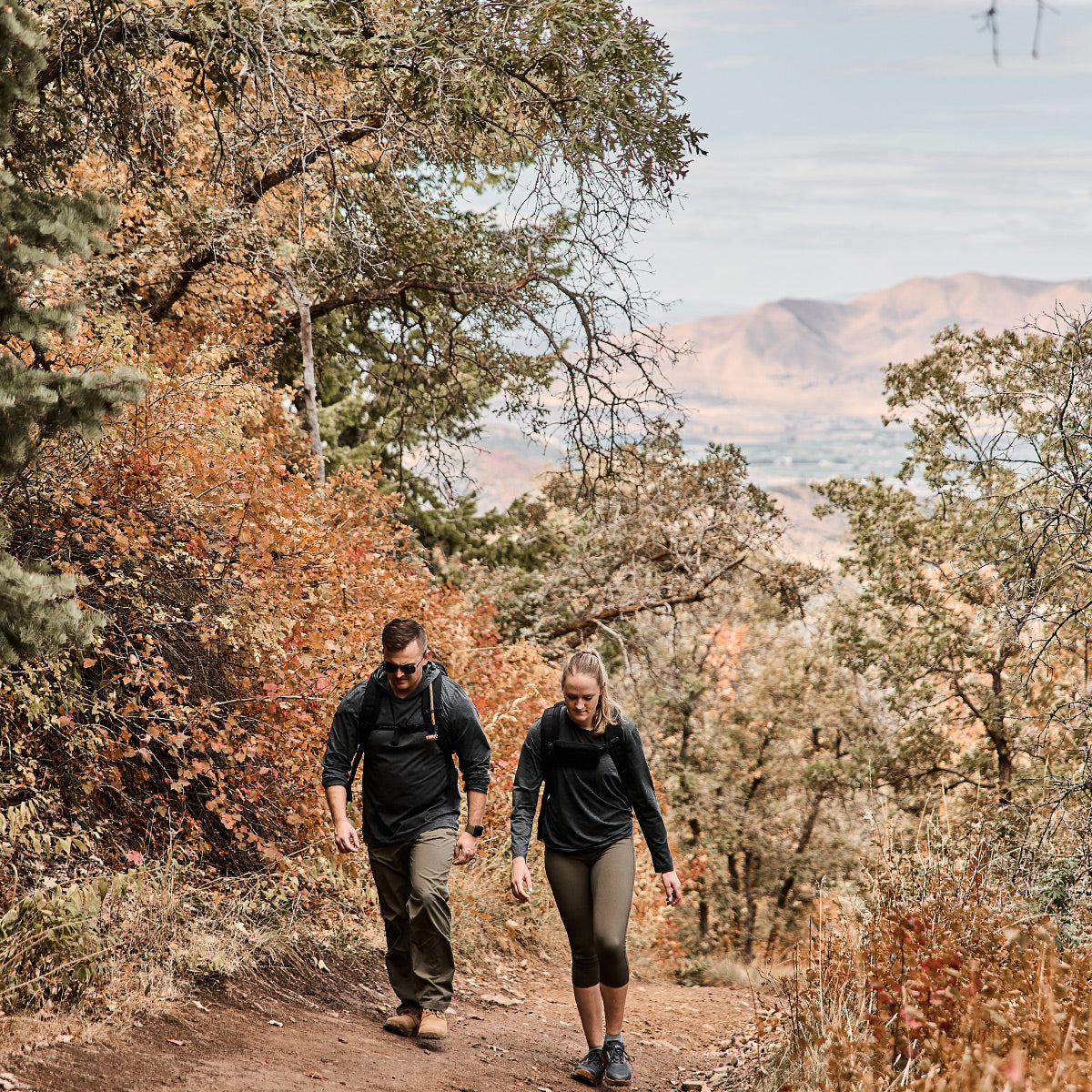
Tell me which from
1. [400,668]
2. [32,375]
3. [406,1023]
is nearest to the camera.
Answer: [32,375]

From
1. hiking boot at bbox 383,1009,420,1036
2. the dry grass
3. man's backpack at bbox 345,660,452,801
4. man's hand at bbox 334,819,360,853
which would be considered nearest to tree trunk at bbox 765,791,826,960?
the dry grass

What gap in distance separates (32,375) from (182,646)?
3.21 metres

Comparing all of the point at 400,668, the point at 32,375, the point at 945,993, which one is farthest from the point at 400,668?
the point at 945,993

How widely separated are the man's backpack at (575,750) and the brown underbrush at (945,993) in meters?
1.43

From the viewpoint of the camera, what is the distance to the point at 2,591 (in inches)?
151

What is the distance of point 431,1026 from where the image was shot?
548 centimetres

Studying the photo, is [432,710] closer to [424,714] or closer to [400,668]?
[424,714]

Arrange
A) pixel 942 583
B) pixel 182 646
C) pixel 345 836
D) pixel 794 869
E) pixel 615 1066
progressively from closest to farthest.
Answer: pixel 345 836 → pixel 615 1066 → pixel 182 646 → pixel 942 583 → pixel 794 869

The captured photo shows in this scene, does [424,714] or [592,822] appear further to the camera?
[424,714]

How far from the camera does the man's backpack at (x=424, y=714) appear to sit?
17.6 feet

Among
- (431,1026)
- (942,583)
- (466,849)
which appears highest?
(942,583)

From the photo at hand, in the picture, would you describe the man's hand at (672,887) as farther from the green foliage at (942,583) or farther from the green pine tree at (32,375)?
the green foliage at (942,583)

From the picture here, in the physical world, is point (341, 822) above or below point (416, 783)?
below

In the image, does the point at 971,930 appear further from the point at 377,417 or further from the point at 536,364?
the point at 377,417
